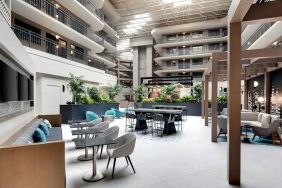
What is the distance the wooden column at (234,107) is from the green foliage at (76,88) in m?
9.74

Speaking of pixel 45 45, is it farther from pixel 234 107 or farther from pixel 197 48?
pixel 197 48

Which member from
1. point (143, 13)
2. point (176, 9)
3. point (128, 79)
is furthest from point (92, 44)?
point (128, 79)

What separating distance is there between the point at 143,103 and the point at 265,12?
14557mm

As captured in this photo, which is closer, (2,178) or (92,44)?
(2,178)

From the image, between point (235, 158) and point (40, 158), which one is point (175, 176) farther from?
point (40, 158)

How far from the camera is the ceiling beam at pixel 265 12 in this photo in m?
3.24

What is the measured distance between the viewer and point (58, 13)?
14562 millimetres

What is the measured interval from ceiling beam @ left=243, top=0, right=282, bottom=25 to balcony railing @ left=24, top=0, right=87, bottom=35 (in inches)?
480

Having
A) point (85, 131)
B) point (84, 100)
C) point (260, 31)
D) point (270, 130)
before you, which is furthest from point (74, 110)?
point (260, 31)

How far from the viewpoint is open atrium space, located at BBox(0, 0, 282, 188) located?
3.50 meters

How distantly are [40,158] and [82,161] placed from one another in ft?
6.71

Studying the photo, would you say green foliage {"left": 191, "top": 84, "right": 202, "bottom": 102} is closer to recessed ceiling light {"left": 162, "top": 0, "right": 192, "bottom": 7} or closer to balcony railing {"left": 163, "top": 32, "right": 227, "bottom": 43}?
recessed ceiling light {"left": 162, "top": 0, "right": 192, "bottom": 7}

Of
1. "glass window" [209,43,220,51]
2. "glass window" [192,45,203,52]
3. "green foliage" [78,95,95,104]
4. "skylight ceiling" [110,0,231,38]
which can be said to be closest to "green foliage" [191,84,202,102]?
"skylight ceiling" [110,0,231,38]

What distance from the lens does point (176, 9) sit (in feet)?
66.9
